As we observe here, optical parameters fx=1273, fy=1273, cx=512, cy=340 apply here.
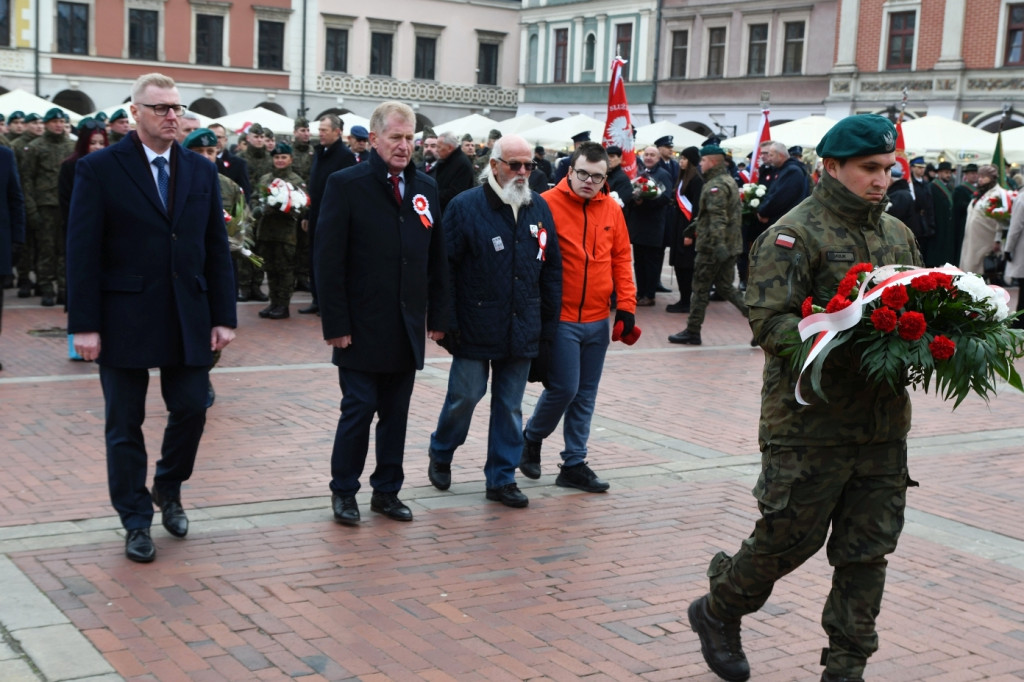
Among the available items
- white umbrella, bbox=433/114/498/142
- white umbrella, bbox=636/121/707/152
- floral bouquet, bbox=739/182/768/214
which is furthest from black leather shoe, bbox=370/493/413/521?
white umbrella, bbox=433/114/498/142

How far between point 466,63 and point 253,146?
39269mm

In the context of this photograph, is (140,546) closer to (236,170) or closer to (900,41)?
(236,170)

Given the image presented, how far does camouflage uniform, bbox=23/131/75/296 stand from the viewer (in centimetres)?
1320

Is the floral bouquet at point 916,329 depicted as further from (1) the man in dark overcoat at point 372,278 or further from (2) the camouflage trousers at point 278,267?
(2) the camouflage trousers at point 278,267

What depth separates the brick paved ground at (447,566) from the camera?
176 inches

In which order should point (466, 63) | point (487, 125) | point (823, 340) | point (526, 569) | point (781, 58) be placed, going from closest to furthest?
1. point (823, 340)
2. point (526, 569)
3. point (487, 125)
4. point (781, 58)
5. point (466, 63)

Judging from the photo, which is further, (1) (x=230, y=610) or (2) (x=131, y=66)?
(2) (x=131, y=66)

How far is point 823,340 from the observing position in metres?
3.66

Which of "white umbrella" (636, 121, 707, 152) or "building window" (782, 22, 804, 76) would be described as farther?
"building window" (782, 22, 804, 76)

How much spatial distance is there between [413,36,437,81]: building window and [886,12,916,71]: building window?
67.6 ft

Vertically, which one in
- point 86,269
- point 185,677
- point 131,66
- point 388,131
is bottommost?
point 185,677

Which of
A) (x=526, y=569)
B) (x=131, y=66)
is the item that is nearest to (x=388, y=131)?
(x=526, y=569)

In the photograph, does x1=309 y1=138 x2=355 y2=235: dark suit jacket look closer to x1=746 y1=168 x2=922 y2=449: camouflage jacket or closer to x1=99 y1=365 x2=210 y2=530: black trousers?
x1=99 y1=365 x2=210 y2=530: black trousers

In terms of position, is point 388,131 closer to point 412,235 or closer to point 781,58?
point 412,235
